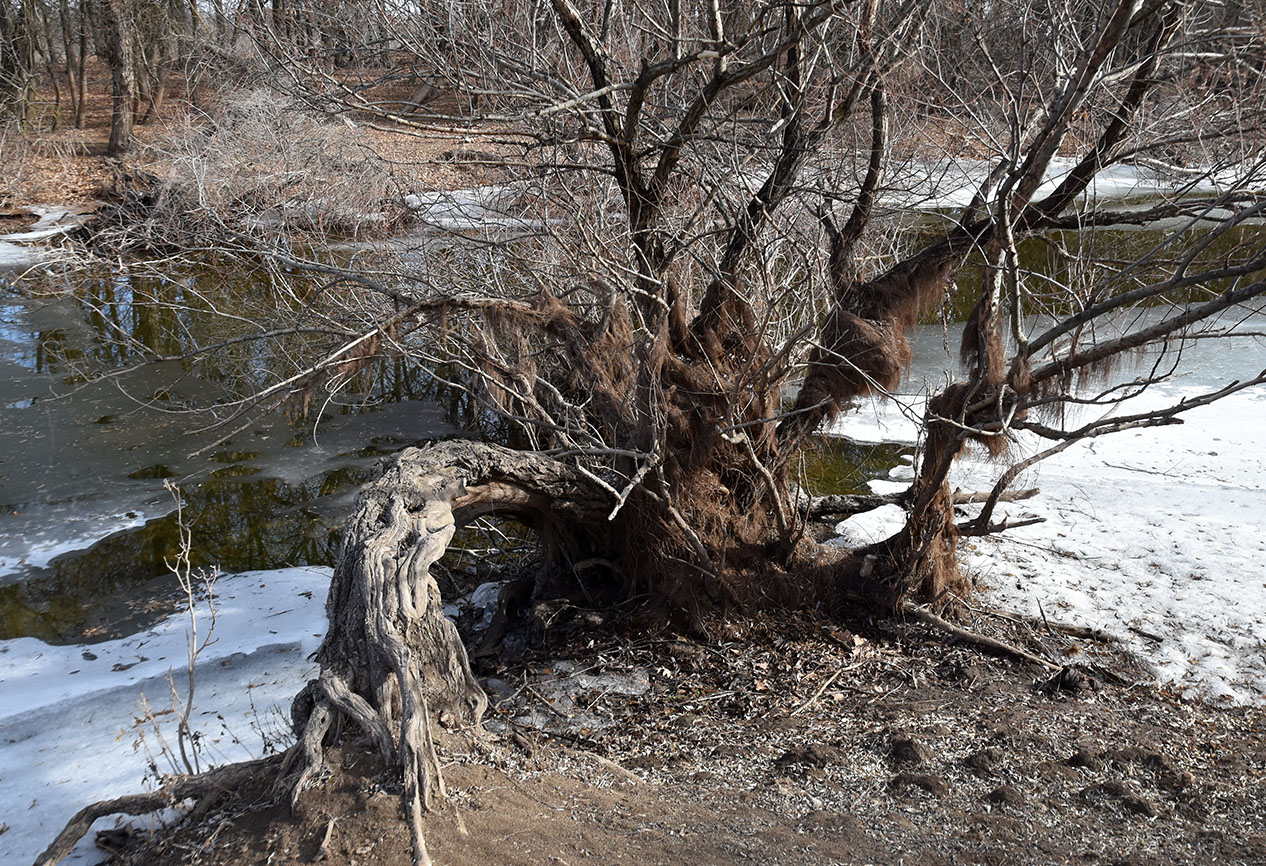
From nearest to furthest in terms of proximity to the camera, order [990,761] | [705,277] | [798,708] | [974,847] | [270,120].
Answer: [974,847], [990,761], [798,708], [705,277], [270,120]

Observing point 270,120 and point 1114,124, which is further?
point 270,120

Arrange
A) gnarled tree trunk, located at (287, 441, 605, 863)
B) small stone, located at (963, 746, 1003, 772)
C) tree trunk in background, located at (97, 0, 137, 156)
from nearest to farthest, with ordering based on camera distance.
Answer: gnarled tree trunk, located at (287, 441, 605, 863), small stone, located at (963, 746, 1003, 772), tree trunk in background, located at (97, 0, 137, 156)

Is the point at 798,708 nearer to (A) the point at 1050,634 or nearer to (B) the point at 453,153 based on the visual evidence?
(A) the point at 1050,634

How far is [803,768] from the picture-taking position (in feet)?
13.3

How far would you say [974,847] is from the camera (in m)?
3.33

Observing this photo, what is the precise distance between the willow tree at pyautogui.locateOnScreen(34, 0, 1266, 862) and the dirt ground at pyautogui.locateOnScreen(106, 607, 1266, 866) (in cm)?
48

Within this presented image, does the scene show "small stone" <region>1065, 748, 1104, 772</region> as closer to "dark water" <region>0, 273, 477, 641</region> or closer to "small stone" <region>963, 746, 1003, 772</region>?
"small stone" <region>963, 746, 1003, 772</region>

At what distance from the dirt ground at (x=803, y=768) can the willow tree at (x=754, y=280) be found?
18.8 inches

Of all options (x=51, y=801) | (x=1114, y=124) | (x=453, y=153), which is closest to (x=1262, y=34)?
(x=1114, y=124)

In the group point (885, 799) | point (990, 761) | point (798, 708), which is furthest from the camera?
point (798, 708)

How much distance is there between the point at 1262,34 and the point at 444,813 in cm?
446

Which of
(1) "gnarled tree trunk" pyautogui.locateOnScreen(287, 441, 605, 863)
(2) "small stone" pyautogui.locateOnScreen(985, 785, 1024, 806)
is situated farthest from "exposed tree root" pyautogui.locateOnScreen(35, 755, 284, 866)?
(2) "small stone" pyautogui.locateOnScreen(985, 785, 1024, 806)

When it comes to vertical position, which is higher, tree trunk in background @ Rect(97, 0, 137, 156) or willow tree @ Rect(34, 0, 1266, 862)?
tree trunk in background @ Rect(97, 0, 137, 156)

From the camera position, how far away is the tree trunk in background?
63.4 ft
